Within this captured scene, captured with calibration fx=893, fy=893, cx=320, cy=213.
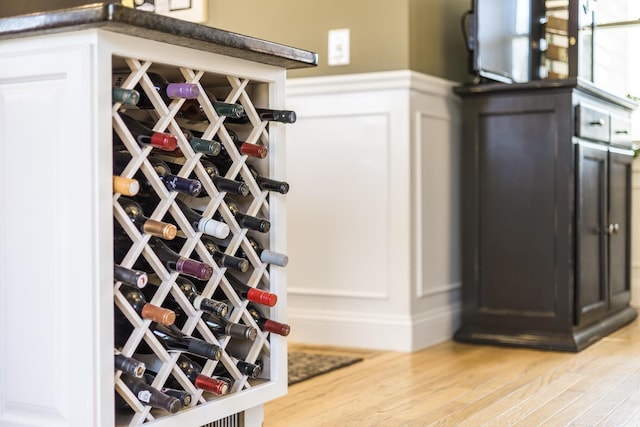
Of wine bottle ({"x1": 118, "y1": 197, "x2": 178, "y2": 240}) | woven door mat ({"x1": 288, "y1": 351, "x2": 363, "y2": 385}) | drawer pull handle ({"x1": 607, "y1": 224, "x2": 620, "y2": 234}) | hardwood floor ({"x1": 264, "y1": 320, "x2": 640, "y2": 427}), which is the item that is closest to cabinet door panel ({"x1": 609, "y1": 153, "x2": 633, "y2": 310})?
drawer pull handle ({"x1": 607, "y1": 224, "x2": 620, "y2": 234})

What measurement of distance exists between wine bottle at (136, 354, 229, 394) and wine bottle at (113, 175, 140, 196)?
33 cm

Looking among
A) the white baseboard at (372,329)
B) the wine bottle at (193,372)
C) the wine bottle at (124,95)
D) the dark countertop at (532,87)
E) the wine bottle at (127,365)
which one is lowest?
the white baseboard at (372,329)

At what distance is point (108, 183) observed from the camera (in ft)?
4.81

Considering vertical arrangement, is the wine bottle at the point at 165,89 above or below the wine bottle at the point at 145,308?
above

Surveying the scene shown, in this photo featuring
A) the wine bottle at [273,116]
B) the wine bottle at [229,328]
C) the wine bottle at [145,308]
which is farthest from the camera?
the wine bottle at [273,116]

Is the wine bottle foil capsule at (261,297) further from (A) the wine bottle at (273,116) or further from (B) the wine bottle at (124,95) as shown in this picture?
(B) the wine bottle at (124,95)

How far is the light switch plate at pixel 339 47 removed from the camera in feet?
10.9

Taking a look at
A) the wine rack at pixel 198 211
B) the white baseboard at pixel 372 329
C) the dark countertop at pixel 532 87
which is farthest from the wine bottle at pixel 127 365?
the dark countertop at pixel 532 87

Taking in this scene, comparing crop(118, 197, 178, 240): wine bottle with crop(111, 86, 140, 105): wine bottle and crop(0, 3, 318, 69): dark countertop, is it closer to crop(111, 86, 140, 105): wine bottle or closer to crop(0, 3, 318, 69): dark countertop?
crop(111, 86, 140, 105): wine bottle

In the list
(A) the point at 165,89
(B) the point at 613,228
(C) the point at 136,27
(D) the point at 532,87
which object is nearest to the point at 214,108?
(A) the point at 165,89

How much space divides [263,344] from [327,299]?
4.81ft

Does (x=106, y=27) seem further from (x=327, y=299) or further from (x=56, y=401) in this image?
(x=327, y=299)

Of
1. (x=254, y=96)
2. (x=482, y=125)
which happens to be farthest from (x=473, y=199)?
(x=254, y=96)

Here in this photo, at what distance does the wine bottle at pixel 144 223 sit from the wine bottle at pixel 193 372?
247 millimetres
